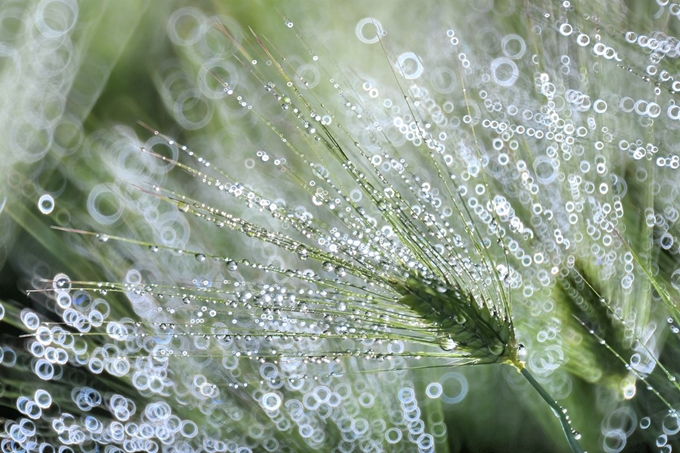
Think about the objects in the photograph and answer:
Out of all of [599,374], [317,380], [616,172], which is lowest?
[317,380]

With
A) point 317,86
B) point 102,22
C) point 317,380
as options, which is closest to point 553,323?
point 317,380

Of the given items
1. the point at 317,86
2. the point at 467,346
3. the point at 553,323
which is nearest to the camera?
the point at 467,346

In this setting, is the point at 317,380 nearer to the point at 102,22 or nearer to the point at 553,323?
the point at 553,323

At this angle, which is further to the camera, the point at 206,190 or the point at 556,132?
the point at 206,190

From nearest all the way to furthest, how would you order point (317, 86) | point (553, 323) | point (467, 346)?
1. point (467, 346)
2. point (553, 323)
3. point (317, 86)

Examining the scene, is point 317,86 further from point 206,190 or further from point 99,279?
point 99,279

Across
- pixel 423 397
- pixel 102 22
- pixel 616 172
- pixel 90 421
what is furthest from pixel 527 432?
pixel 102 22

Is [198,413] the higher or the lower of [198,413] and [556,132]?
the lower
